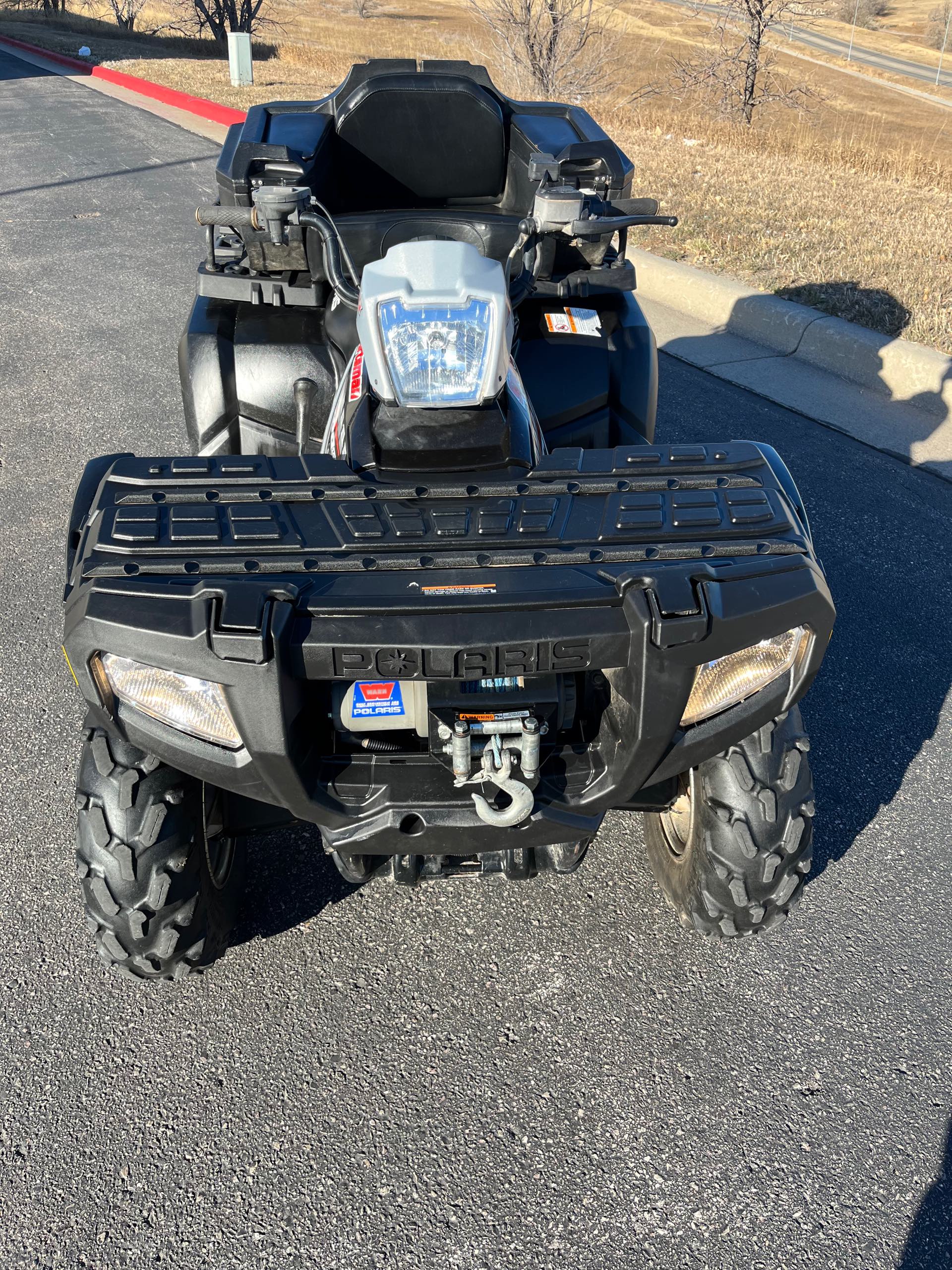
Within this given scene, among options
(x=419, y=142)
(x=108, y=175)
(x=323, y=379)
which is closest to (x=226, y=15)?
(x=108, y=175)

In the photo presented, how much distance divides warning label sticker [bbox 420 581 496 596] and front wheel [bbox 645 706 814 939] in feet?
2.15

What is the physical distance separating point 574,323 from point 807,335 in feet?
10.5

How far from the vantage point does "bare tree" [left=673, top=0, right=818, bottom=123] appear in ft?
45.2

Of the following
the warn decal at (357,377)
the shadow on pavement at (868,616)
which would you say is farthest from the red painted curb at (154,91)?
the warn decal at (357,377)

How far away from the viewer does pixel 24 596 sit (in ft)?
13.4

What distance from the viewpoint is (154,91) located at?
15.5 meters

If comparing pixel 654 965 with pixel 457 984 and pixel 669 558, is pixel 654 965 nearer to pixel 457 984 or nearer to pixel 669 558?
pixel 457 984

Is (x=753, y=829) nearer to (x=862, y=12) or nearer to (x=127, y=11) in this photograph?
(x=127, y=11)

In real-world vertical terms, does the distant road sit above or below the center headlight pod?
below

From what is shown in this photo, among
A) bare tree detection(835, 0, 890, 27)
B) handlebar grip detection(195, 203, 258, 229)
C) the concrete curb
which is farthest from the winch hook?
bare tree detection(835, 0, 890, 27)

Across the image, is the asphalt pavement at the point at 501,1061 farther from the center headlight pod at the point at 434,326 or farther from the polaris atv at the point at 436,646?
the center headlight pod at the point at 434,326

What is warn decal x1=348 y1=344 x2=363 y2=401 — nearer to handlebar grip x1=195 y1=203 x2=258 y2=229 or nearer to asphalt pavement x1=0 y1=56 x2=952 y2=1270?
handlebar grip x1=195 y1=203 x2=258 y2=229

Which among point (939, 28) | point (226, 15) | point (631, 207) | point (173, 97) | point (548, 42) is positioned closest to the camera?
point (631, 207)

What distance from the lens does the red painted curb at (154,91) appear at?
13.5m
